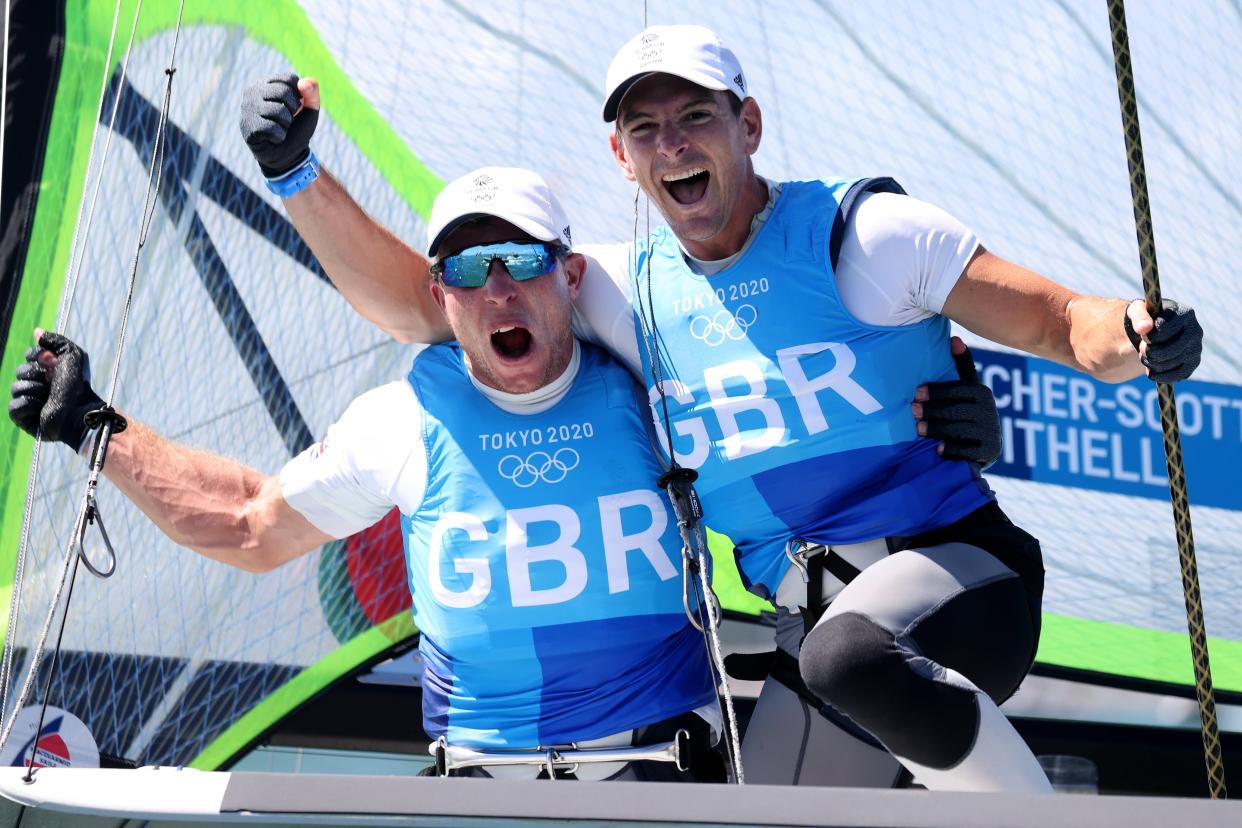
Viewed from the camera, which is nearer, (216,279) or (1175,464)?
(1175,464)

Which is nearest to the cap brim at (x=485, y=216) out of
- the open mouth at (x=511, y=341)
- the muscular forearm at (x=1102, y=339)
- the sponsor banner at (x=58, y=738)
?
the open mouth at (x=511, y=341)

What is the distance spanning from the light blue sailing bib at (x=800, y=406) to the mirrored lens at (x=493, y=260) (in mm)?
175

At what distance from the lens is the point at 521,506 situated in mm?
1585

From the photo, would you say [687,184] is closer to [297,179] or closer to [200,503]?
[297,179]

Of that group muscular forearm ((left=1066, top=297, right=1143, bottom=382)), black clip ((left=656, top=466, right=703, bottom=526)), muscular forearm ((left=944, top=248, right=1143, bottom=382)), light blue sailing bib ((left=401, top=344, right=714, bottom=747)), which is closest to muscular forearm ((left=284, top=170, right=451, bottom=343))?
light blue sailing bib ((left=401, top=344, right=714, bottom=747))

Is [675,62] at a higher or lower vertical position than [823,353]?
higher

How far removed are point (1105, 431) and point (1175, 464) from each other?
0.68 meters

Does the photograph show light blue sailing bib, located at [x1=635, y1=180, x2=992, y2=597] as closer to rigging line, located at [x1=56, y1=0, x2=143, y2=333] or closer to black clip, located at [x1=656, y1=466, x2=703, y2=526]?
black clip, located at [x1=656, y1=466, x2=703, y2=526]

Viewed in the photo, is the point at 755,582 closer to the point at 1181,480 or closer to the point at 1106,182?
the point at 1181,480

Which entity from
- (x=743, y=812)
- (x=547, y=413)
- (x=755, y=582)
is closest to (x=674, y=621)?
(x=755, y=582)

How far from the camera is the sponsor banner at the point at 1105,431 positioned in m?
2.13

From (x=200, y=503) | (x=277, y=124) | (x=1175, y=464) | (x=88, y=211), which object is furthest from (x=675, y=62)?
(x=88, y=211)

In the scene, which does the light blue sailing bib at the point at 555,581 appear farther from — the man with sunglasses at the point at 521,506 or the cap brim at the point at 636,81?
the cap brim at the point at 636,81

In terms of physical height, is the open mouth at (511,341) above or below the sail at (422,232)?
below
